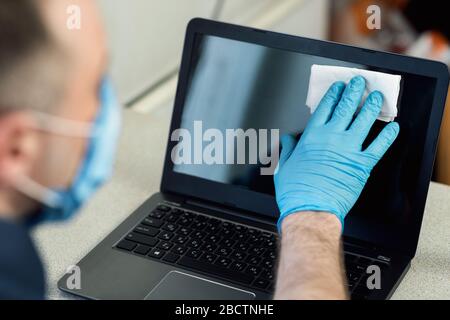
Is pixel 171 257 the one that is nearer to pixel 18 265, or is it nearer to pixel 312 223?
pixel 312 223

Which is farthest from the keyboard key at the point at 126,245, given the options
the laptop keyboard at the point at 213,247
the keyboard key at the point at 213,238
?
the keyboard key at the point at 213,238

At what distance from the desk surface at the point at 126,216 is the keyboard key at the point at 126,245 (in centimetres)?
4

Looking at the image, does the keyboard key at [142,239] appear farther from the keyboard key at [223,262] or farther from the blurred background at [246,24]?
the blurred background at [246,24]

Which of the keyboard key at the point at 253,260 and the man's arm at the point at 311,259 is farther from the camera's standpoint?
the keyboard key at the point at 253,260

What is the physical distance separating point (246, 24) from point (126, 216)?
103 cm

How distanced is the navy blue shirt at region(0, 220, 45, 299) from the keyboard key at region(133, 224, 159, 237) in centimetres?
38

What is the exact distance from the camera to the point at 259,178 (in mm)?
1085

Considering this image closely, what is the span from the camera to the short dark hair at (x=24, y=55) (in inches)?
22.8

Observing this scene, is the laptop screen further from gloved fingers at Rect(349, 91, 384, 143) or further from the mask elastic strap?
the mask elastic strap

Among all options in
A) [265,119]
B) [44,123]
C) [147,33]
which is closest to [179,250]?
[265,119]

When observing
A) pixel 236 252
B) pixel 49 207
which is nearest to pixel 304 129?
pixel 236 252

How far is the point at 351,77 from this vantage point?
1008 mm

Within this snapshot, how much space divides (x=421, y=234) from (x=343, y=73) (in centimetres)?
26
